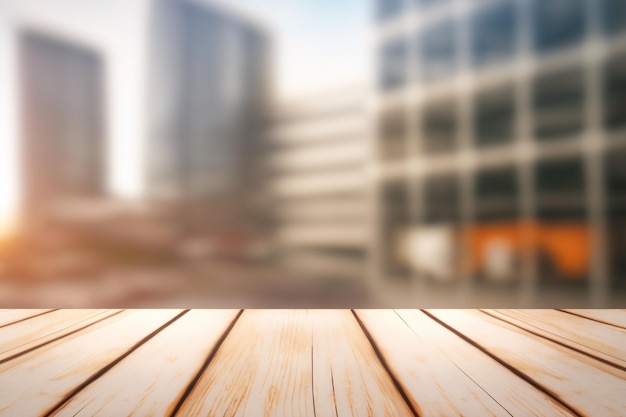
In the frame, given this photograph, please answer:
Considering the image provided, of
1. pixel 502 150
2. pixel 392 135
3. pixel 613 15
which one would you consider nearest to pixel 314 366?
pixel 392 135

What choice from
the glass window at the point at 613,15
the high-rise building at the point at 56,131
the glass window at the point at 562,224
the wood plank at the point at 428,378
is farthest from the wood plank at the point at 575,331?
the high-rise building at the point at 56,131

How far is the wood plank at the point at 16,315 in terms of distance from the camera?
0.91 meters

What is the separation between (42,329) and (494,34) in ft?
4.19

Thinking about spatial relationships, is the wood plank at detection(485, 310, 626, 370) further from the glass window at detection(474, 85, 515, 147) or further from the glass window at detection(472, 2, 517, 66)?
the glass window at detection(472, 2, 517, 66)

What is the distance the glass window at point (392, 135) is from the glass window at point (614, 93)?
0.52m

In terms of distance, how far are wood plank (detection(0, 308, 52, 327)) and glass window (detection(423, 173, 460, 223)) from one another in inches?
40.1

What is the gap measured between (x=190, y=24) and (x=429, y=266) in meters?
0.91

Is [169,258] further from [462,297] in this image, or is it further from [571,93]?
[571,93]

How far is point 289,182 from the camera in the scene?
110 centimetres

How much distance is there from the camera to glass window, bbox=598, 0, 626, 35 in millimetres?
1036

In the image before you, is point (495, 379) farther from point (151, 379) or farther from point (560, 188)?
point (560, 188)

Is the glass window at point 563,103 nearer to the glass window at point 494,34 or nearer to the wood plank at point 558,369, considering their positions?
the glass window at point 494,34

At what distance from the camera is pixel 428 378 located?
1.73 feet

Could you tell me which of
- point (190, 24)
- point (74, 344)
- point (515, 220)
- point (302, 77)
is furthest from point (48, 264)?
point (515, 220)
